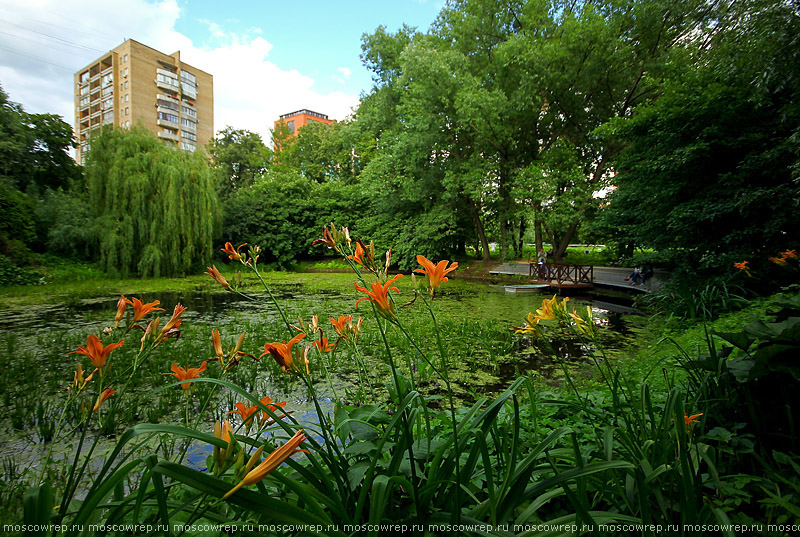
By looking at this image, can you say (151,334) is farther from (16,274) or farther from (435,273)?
(16,274)

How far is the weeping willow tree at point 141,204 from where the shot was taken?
10891mm

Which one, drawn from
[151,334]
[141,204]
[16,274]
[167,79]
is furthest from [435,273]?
[167,79]

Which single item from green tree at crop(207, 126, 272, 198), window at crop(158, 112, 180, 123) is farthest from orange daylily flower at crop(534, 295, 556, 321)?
window at crop(158, 112, 180, 123)

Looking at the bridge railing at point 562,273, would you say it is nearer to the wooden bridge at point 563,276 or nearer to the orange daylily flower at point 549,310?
the wooden bridge at point 563,276

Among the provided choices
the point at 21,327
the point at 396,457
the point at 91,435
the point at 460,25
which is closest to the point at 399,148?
the point at 460,25

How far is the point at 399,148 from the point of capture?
1414 cm

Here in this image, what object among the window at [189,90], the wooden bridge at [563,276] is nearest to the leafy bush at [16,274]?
the wooden bridge at [563,276]

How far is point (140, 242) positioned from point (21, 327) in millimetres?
6705

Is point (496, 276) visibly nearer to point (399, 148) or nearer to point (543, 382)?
point (399, 148)

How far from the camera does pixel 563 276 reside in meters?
11.4

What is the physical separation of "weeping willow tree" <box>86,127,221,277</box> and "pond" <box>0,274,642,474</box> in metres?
3.48

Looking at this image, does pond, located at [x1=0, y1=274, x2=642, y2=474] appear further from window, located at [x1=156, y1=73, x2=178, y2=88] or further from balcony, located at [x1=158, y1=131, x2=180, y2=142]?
window, located at [x1=156, y1=73, x2=178, y2=88]

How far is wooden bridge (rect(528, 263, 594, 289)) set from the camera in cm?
1066

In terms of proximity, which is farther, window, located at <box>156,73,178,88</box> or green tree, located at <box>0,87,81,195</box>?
window, located at <box>156,73,178,88</box>
